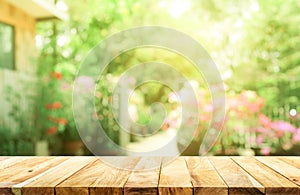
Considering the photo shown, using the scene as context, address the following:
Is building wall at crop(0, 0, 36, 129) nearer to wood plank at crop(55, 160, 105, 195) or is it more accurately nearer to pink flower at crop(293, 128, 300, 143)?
pink flower at crop(293, 128, 300, 143)

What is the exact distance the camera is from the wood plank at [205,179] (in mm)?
1035

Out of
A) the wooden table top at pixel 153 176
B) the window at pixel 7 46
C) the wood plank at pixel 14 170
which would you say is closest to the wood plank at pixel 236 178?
the wooden table top at pixel 153 176

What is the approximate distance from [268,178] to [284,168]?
22 centimetres

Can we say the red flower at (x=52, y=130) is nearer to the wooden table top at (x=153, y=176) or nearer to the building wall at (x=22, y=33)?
the building wall at (x=22, y=33)

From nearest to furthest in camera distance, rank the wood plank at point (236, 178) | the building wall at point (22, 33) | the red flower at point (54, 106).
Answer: the wood plank at point (236, 178)
the red flower at point (54, 106)
the building wall at point (22, 33)

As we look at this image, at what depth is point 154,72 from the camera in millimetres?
8484

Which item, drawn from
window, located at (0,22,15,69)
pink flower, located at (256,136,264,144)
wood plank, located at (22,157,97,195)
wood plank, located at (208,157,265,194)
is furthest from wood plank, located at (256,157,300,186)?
window, located at (0,22,15,69)

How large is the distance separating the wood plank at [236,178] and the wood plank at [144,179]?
0.63 ft

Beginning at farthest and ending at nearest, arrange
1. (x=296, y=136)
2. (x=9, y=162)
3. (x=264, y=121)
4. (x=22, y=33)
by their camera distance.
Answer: (x=22, y=33), (x=264, y=121), (x=296, y=136), (x=9, y=162)

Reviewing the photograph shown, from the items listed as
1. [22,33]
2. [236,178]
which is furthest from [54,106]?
[236,178]

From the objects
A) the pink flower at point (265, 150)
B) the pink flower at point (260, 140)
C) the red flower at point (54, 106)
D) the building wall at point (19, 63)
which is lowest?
the pink flower at point (265, 150)

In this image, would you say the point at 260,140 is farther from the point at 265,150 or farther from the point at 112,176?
the point at 112,176

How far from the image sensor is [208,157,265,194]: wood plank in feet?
3.38

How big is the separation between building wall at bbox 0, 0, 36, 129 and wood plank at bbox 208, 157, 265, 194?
3.75 meters
